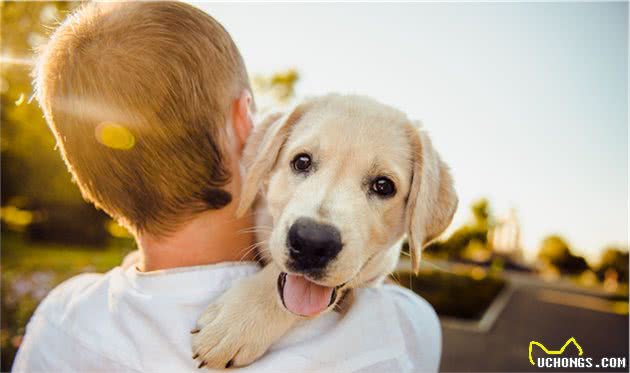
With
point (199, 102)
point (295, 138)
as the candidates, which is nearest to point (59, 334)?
point (199, 102)

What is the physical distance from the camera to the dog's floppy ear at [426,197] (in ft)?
9.86

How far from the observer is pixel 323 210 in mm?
2590

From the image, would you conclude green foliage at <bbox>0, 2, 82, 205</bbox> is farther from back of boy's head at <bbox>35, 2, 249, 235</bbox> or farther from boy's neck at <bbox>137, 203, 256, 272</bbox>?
boy's neck at <bbox>137, 203, 256, 272</bbox>

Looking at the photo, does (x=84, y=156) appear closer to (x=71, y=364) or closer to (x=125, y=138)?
(x=125, y=138)

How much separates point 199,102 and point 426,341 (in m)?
1.58

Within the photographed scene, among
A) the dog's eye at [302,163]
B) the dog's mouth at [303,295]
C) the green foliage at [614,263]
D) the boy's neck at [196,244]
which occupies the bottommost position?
the green foliage at [614,263]

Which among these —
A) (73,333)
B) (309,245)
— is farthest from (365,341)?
(73,333)

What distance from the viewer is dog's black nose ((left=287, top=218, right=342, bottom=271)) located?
8.05ft

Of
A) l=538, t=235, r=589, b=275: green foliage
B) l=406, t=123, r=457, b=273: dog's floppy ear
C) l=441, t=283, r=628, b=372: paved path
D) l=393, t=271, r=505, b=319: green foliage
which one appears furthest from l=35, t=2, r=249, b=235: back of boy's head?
l=538, t=235, r=589, b=275: green foliage

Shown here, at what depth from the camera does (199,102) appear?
8.19 feet

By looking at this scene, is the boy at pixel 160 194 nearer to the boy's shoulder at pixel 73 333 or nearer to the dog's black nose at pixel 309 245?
the boy's shoulder at pixel 73 333

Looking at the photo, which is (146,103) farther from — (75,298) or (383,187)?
(383,187)

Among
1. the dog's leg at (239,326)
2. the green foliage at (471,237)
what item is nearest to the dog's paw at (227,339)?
the dog's leg at (239,326)

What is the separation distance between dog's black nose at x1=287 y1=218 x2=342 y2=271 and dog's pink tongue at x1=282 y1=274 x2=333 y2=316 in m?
0.12
